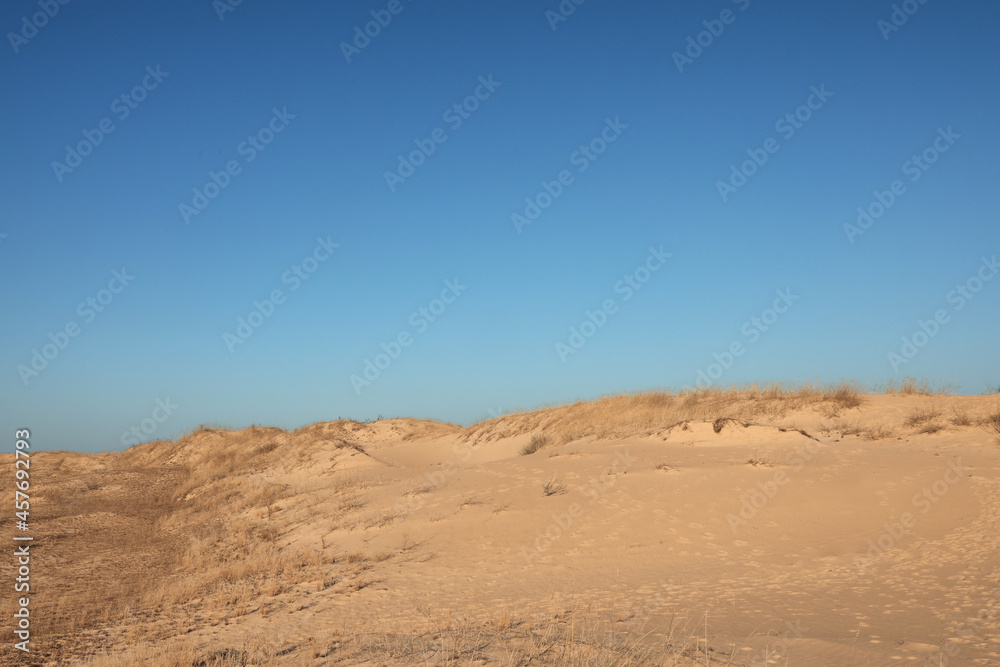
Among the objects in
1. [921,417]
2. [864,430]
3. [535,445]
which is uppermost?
[535,445]

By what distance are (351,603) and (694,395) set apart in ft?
52.0

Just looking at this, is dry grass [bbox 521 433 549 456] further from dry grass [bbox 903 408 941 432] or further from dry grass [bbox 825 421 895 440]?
dry grass [bbox 903 408 941 432]

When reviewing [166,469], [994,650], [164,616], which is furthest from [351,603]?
[166,469]

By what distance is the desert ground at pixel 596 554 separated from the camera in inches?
234

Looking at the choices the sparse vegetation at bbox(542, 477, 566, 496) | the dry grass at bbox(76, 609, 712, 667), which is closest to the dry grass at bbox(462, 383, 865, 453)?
the sparse vegetation at bbox(542, 477, 566, 496)

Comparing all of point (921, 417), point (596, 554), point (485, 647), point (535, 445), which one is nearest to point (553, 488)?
point (596, 554)

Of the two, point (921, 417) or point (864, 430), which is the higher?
point (921, 417)

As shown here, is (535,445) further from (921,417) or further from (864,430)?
(921,417)

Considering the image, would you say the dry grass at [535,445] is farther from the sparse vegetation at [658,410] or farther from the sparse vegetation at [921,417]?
the sparse vegetation at [921,417]

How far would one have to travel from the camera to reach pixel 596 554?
9.95m

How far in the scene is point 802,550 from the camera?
9.37m

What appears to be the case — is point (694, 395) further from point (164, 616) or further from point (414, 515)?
point (164, 616)

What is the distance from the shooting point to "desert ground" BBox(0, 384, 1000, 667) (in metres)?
5.95

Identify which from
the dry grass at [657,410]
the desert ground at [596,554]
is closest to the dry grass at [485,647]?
the desert ground at [596,554]
